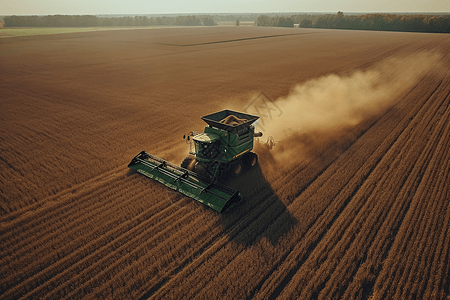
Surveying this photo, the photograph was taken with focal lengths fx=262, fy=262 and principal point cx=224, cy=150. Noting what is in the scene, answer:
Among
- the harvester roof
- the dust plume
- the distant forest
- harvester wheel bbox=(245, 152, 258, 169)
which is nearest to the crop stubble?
harvester wheel bbox=(245, 152, 258, 169)

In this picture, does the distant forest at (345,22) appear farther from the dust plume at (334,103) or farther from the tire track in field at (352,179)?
the tire track in field at (352,179)

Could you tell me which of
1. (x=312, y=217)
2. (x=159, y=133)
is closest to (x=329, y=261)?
(x=312, y=217)

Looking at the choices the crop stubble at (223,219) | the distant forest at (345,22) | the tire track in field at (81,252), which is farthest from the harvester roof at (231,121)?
the distant forest at (345,22)

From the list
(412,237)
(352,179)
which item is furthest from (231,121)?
(412,237)

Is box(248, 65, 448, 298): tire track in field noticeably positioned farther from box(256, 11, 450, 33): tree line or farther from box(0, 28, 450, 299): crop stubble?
box(256, 11, 450, 33): tree line

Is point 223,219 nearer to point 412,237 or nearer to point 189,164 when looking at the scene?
point 189,164

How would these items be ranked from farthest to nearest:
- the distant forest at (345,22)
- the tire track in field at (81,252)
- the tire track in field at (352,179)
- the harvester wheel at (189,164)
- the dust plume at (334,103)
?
the distant forest at (345,22) < the dust plume at (334,103) < the harvester wheel at (189,164) < the tire track in field at (352,179) < the tire track in field at (81,252)
